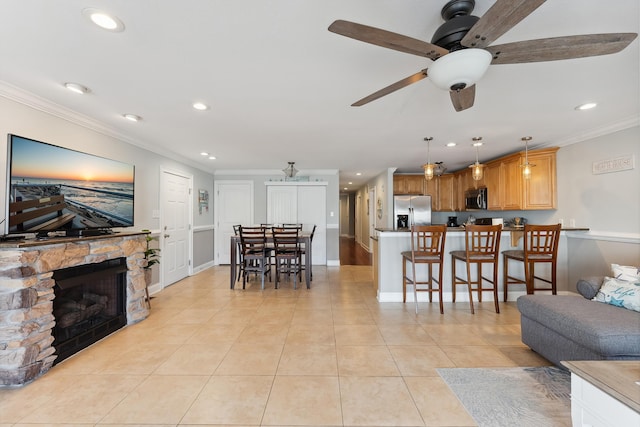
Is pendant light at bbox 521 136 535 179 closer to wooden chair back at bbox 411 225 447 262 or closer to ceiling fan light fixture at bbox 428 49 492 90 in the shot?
wooden chair back at bbox 411 225 447 262

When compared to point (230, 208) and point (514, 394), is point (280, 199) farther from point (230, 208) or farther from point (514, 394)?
point (514, 394)

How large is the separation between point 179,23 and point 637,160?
A: 4590 mm

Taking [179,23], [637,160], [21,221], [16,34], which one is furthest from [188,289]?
[637,160]

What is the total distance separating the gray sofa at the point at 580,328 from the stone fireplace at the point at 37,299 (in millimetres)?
3762

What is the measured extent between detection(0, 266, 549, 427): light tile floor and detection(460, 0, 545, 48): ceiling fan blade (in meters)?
1.99

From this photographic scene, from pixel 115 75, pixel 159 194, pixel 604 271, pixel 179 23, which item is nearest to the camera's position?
pixel 179 23

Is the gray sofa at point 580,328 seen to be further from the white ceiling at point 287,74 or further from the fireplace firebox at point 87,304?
the fireplace firebox at point 87,304

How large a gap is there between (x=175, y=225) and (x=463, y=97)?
4686mm

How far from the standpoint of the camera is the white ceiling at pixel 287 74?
4.71 feet

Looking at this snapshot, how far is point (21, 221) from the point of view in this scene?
2133 millimetres

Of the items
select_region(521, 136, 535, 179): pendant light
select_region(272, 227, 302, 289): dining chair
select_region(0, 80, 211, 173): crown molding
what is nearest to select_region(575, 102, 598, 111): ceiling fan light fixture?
select_region(521, 136, 535, 179): pendant light

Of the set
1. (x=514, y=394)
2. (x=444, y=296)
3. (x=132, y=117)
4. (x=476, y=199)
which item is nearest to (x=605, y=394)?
(x=514, y=394)

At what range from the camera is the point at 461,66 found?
4.25 ft

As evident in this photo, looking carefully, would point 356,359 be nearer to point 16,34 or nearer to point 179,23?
→ point 179,23
